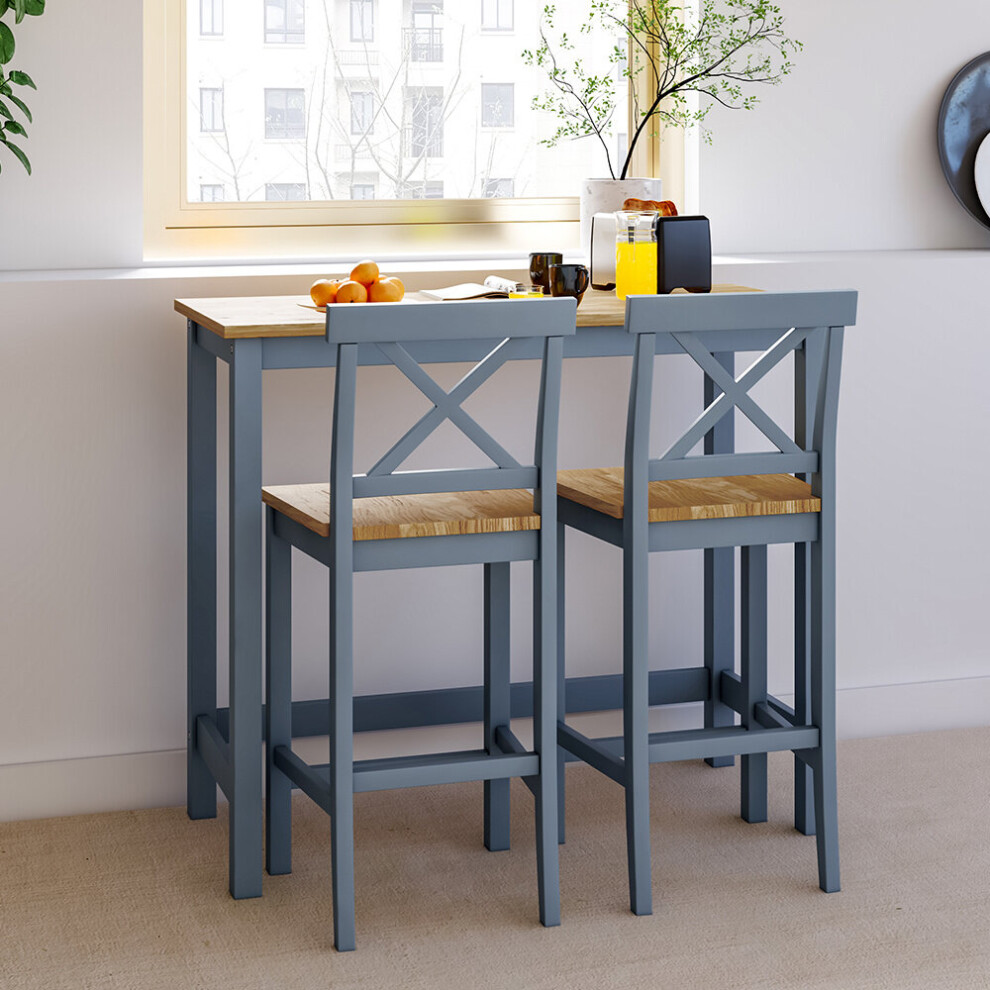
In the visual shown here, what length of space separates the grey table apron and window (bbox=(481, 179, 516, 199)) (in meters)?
0.69

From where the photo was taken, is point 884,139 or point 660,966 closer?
point 660,966

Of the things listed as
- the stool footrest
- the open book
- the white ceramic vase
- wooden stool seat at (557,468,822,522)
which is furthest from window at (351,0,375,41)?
the stool footrest

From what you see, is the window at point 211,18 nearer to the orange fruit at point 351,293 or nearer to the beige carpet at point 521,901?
the orange fruit at point 351,293

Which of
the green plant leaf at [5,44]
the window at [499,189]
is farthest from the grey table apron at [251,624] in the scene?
the window at [499,189]

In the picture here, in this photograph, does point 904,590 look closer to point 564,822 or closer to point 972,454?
point 972,454

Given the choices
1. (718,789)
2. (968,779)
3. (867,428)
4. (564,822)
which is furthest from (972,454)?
(564,822)

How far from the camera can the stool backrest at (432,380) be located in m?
2.12

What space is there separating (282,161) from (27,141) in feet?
1.83

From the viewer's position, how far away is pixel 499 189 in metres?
3.26

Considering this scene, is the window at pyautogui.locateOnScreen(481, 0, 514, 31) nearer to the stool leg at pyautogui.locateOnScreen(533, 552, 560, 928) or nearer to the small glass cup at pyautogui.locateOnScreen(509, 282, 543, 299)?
the small glass cup at pyautogui.locateOnScreen(509, 282, 543, 299)

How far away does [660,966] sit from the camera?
2.21 meters

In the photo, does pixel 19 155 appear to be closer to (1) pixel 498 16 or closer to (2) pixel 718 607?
(1) pixel 498 16

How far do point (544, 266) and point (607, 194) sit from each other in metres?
0.33

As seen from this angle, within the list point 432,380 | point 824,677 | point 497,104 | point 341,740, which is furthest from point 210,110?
point 824,677
